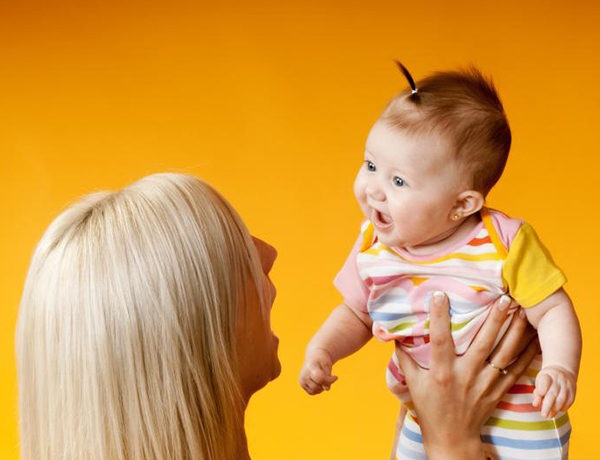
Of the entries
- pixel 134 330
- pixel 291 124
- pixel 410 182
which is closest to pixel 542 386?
pixel 410 182

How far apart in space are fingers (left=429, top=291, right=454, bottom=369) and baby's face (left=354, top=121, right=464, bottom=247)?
0.12 metres

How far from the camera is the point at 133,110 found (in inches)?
149

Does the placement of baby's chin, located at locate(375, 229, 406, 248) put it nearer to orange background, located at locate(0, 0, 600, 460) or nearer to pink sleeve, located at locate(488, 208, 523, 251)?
pink sleeve, located at locate(488, 208, 523, 251)

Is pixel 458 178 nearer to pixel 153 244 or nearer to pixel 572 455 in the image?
pixel 153 244

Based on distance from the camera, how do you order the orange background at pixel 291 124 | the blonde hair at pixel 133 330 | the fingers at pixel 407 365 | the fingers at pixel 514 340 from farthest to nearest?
the orange background at pixel 291 124 < the fingers at pixel 407 365 < the fingers at pixel 514 340 < the blonde hair at pixel 133 330

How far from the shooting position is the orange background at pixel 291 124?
3500 mm

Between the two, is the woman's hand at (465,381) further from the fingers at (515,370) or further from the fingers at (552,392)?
the fingers at (552,392)

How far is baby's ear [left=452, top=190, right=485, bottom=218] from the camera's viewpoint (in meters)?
1.80

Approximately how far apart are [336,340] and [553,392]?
0.50m

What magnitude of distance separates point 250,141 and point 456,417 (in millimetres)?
1941

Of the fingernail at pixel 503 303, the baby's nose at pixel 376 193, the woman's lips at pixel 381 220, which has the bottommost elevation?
the fingernail at pixel 503 303

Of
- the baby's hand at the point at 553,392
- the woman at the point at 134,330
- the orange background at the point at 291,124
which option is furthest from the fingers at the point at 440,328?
the orange background at the point at 291,124

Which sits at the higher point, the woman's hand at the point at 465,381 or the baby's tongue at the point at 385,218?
the baby's tongue at the point at 385,218

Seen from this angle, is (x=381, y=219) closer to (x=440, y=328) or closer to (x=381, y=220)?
(x=381, y=220)
